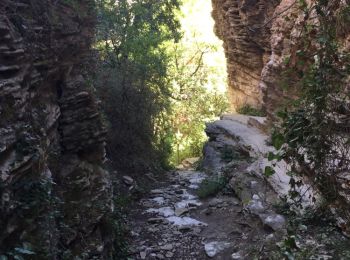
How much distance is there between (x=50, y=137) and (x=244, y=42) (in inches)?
504

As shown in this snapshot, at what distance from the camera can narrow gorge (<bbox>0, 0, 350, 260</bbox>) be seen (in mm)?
3545

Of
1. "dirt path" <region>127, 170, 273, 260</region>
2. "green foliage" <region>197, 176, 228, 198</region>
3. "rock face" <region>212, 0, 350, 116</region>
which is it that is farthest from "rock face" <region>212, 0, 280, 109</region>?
"dirt path" <region>127, 170, 273, 260</region>

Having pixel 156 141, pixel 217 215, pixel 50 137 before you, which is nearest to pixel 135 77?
pixel 156 141

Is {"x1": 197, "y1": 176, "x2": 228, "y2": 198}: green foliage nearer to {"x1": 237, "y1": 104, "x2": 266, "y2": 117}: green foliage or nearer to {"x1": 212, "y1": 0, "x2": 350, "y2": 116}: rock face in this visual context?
{"x1": 212, "y1": 0, "x2": 350, "y2": 116}: rock face

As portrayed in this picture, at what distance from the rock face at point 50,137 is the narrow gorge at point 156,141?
3cm

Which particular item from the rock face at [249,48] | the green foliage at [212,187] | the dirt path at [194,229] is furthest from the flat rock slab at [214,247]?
the rock face at [249,48]

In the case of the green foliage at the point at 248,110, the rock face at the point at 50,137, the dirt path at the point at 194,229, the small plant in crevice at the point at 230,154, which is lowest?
the dirt path at the point at 194,229

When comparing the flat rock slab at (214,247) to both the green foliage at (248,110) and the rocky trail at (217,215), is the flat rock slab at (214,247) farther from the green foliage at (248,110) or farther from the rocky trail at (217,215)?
the green foliage at (248,110)

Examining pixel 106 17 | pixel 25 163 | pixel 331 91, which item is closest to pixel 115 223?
pixel 25 163

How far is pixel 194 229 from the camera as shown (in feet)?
33.4

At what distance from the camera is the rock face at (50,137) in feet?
17.2

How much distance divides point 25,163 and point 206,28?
22627 mm

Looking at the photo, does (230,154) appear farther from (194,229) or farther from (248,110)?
(194,229)

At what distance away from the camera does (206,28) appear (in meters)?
26.7
